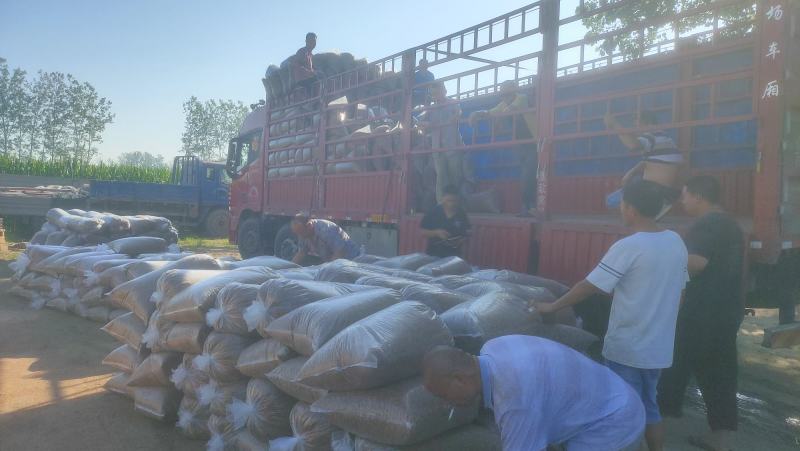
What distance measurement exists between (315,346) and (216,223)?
15287 millimetres

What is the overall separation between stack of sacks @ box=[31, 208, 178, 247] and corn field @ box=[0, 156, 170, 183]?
1865 cm

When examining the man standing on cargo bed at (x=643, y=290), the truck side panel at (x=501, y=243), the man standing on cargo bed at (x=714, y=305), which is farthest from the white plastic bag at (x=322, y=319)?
the truck side panel at (x=501, y=243)

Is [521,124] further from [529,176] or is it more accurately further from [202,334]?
[202,334]

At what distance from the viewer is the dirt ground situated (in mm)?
3037

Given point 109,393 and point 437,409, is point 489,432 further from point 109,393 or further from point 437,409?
point 109,393

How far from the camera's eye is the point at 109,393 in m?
3.75

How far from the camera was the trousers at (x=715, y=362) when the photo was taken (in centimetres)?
299

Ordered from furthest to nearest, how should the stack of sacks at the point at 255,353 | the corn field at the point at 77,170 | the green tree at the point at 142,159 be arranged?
the green tree at the point at 142,159 → the corn field at the point at 77,170 → the stack of sacks at the point at 255,353

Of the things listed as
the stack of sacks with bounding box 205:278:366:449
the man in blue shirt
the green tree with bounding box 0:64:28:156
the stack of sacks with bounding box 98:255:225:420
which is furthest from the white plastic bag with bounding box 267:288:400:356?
the green tree with bounding box 0:64:28:156

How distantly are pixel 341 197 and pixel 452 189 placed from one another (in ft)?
8.08

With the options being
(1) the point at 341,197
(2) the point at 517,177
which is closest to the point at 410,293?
(2) the point at 517,177

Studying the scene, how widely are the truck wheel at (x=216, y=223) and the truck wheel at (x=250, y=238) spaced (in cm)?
751

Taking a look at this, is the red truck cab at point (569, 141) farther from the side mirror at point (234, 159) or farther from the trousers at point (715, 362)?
the side mirror at point (234, 159)

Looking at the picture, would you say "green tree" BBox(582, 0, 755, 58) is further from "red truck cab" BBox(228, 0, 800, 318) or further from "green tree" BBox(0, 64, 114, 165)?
"green tree" BBox(0, 64, 114, 165)
